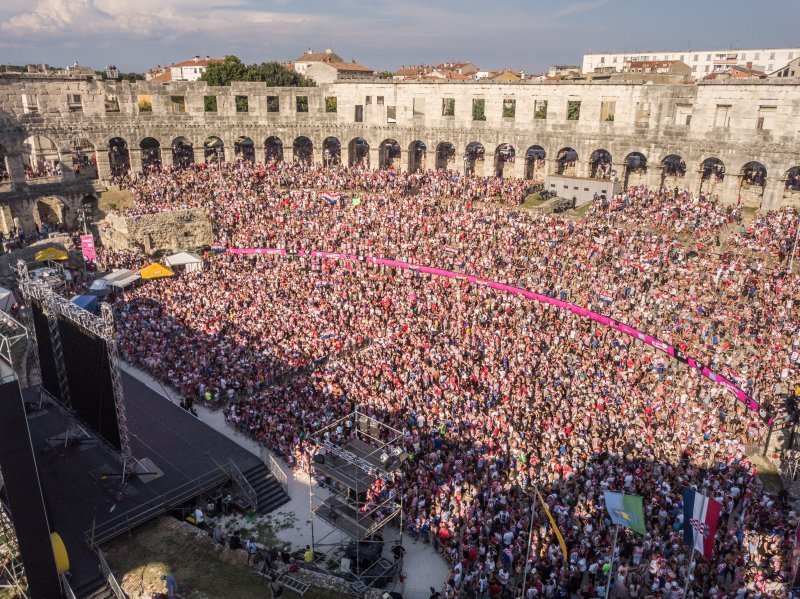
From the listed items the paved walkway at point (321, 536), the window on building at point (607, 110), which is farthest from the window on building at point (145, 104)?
the paved walkway at point (321, 536)

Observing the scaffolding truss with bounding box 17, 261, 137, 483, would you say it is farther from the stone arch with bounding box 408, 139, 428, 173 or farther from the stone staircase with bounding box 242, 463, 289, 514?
the stone arch with bounding box 408, 139, 428, 173

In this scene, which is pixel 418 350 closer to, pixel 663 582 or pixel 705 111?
pixel 663 582

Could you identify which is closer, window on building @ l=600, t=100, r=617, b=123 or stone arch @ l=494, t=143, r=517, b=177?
window on building @ l=600, t=100, r=617, b=123

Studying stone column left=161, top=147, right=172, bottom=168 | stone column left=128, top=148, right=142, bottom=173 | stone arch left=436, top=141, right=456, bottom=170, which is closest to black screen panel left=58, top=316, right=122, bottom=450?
stone column left=128, top=148, right=142, bottom=173

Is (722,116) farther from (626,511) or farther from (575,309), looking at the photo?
(626,511)

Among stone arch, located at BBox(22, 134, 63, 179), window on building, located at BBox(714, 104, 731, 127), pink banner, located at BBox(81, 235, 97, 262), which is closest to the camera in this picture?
pink banner, located at BBox(81, 235, 97, 262)

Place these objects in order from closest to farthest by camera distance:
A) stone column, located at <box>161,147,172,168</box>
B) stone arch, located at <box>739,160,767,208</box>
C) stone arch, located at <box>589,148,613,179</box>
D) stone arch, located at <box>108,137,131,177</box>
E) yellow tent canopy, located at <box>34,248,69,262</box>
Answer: yellow tent canopy, located at <box>34,248,69,262</box>
stone arch, located at <box>739,160,767,208</box>
stone arch, located at <box>108,137,131,177</box>
stone column, located at <box>161,147,172,168</box>
stone arch, located at <box>589,148,613,179</box>

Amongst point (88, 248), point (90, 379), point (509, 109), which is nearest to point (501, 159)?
point (509, 109)
